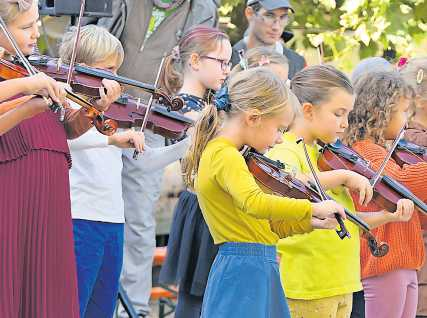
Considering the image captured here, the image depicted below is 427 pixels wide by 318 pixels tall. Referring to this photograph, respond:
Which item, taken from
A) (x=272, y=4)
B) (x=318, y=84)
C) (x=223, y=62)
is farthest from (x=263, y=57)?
(x=272, y=4)

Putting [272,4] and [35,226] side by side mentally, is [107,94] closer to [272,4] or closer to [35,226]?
[35,226]

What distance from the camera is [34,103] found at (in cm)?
383

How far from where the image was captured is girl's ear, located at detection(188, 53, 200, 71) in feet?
17.9

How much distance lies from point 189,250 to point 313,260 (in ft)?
3.09

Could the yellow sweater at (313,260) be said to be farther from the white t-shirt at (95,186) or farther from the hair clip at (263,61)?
the hair clip at (263,61)

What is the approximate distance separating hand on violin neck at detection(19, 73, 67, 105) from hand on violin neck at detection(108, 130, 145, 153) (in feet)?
2.47

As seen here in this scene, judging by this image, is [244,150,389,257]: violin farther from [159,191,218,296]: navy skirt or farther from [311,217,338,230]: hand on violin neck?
[159,191,218,296]: navy skirt

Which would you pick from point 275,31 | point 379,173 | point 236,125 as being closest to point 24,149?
point 236,125

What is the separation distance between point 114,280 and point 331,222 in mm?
1266

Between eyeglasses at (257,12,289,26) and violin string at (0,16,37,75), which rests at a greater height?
violin string at (0,16,37,75)

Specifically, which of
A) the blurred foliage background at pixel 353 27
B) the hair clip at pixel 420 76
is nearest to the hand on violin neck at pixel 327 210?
the hair clip at pixel 420 76

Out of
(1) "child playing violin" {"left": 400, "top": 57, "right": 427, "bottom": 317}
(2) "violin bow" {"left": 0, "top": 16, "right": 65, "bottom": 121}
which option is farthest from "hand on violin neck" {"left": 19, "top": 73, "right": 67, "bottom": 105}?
(1) "child playing violin" {"left": 400, "top": 57, "right": 427, "bottom": 317}

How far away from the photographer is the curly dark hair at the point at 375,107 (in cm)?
514

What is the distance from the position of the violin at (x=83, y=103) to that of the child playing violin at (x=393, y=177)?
4.15ft
